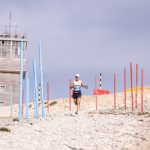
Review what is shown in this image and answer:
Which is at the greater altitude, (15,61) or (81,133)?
(15,61)

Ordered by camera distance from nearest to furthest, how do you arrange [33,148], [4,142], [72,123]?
[33,148], [4,142], [72,123]

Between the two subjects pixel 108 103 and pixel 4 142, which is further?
pixel 108 103

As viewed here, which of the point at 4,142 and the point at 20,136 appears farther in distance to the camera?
the point at 20,136

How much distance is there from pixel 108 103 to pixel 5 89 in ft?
55.1

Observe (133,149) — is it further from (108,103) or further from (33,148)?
(108,103)

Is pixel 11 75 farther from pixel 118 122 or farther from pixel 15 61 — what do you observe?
pixel 118 122

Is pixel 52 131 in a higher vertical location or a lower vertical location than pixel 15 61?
lower

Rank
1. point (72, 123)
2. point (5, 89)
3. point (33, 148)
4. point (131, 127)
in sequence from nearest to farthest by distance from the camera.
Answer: point (33, 148) < point (131, 127) < point (72, 123) < point (5, 89)

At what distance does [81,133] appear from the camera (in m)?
13.5

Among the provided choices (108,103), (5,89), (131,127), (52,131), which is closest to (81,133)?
(52,131)

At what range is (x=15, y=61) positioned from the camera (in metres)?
45.7

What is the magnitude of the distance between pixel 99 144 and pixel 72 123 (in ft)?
13.3

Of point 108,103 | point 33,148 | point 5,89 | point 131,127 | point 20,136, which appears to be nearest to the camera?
point 33,148

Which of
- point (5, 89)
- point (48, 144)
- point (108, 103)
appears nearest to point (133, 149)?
point (48, 144)
